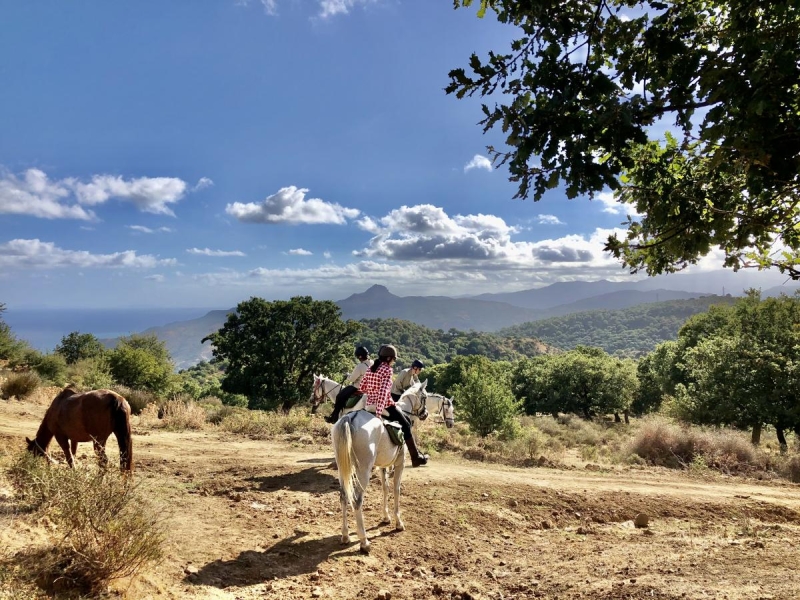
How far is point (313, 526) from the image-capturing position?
6.97 m

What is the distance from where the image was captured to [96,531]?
4.10 meters

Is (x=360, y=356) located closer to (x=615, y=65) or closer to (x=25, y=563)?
(x=25, y=563)

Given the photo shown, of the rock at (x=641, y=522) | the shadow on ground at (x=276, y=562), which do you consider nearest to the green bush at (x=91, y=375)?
the shadow on ground at (x=276, y=562)

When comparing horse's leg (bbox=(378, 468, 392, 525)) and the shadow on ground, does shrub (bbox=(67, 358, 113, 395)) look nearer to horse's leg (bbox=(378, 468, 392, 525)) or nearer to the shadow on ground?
horse's leg (bbox=(378, 468, 392, 525))

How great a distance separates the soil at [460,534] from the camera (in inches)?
198

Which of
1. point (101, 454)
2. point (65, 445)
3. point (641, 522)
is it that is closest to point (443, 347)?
point (641, 522)

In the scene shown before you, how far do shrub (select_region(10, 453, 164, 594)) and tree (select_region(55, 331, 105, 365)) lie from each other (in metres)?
41.9

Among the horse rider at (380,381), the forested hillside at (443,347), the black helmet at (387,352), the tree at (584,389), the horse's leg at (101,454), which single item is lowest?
the forested hillside at (443,347)

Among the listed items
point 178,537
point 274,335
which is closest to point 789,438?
point 178,537

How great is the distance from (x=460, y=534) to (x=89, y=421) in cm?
652

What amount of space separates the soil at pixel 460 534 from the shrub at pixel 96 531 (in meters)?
0.24

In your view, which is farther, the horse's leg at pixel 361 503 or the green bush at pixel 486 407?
the green bush at pixel 486 407

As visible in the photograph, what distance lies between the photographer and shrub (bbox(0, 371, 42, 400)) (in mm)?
17828

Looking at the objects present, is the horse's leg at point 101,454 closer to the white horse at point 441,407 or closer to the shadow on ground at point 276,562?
the shadow on ground at point 276,562
